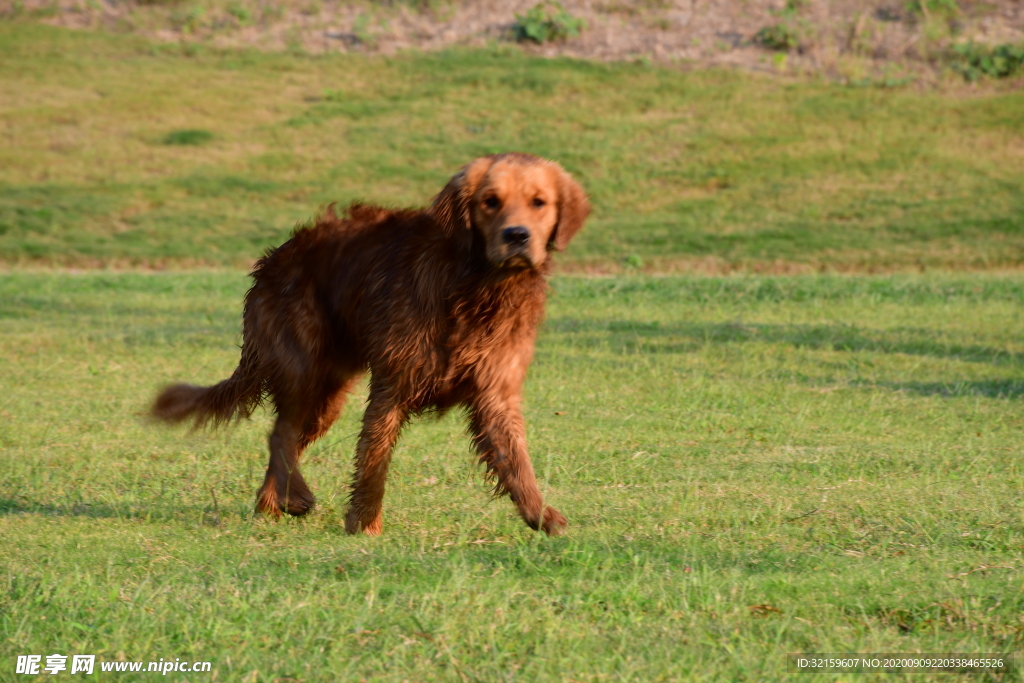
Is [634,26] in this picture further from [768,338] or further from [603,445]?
[603,445]

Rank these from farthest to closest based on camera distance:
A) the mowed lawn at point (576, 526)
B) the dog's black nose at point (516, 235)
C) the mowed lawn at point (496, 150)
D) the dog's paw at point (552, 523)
Answer: the mowed lawn at point (496, 150) < the dog's paw at point (552, 523) < the dog's black nose at point (516, 235) < the mowed lawn at point (576, 526)

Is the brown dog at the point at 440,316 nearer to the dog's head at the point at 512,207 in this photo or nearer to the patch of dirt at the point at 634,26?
→ the dog's head at the point at 512,207

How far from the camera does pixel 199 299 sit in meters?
15.4

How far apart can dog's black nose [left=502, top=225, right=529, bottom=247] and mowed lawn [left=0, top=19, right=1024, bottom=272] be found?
1513 centimetres

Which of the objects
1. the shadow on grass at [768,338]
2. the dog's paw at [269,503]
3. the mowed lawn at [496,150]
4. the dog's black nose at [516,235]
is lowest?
the mowed lawn at [496,150]

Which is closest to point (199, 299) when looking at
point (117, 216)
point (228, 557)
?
point (117, 216)

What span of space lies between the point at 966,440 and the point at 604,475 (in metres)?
2.46

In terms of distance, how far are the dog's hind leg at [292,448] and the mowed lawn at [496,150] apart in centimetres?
1402

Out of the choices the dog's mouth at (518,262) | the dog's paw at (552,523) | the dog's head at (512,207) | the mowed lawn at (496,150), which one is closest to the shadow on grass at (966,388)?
the dog's paw at (552,523)

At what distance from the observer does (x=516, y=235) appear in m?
5.01

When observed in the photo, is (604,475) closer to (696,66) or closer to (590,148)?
(590,148)

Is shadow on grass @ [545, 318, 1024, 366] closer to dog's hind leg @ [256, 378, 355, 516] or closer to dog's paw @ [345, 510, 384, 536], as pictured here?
dog's hind leg @ [256, 378, 355, 516]

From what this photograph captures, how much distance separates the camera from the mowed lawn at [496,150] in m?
21.8

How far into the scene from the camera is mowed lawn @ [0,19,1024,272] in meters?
21.8
